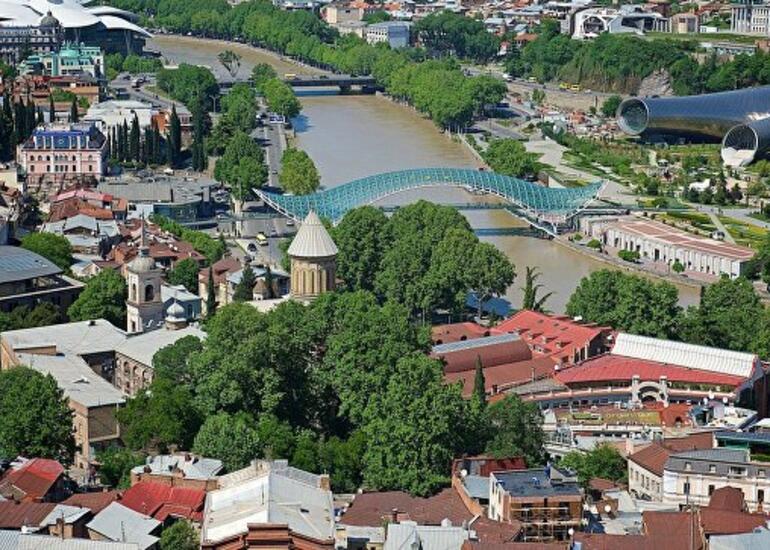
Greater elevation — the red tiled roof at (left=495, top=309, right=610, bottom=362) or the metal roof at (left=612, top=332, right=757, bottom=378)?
the metal roof at (left=612, top=332, right=757, bottom=378)

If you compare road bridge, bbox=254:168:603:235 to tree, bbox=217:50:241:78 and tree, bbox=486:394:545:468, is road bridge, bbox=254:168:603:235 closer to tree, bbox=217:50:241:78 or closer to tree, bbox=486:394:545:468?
tree, bbox=486:394:545:468

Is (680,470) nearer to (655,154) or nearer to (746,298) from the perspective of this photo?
(746,298)

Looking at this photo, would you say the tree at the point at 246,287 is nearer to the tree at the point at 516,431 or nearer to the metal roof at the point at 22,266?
the metal roof at the point at 22,266

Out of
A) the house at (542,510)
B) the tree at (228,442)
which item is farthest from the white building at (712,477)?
the tree at (228,442)

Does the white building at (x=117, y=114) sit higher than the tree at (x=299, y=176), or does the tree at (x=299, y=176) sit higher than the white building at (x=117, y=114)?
the white building at (x=117, y=114)

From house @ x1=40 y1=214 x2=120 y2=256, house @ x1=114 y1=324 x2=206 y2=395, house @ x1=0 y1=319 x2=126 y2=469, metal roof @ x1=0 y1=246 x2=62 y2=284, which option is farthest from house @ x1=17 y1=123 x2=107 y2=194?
house @ x1=114 y1=324 x2=206 y2=395

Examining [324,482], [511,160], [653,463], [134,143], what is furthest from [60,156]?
[324,482]
